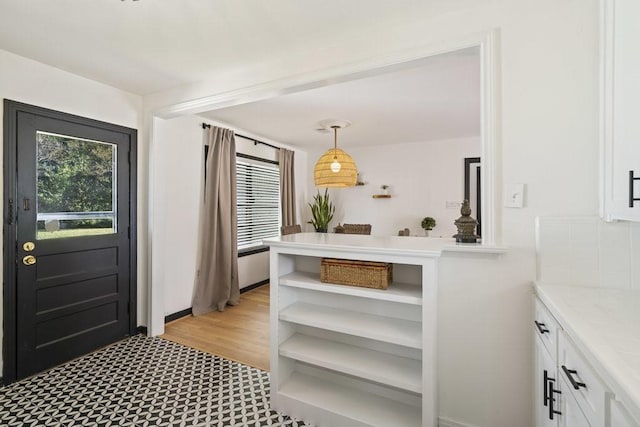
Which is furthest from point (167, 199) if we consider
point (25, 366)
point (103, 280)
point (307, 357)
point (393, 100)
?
point (393, 100)

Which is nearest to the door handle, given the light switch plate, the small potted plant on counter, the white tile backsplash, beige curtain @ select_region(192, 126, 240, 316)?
beige curtain @ select_region(192, 126, 240, 316)

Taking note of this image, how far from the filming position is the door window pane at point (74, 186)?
238 centimetres

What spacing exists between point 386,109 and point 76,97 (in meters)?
2.95

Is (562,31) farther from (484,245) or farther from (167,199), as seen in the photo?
(167,199)

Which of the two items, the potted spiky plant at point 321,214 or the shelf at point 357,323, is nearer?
the shelf at point 357,323

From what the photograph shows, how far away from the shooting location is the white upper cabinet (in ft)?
3.48

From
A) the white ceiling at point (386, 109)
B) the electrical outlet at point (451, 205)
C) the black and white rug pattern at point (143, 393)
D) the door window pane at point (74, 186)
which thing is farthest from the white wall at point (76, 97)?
the electrical outlet at point (451, 205)

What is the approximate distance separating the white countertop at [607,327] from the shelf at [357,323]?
66 centimetres

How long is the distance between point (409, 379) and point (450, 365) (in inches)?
10.0

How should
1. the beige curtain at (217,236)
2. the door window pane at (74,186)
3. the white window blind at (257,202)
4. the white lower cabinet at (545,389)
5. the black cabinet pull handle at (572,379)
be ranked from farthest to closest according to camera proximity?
the white window blind at (257,202)
the beige curtain at (217,236)
the door window pane at (74,186)
the white lower cabinet at (545,389)
the black cabinet pull handle at (572,379)

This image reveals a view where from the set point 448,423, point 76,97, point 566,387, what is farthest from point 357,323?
point 76,97

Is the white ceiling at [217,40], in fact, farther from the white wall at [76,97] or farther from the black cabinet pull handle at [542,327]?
the black cabinet pull handle at [542,327]

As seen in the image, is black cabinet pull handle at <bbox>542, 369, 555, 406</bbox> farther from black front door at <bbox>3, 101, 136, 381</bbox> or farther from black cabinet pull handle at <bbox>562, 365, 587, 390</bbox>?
black front door at <bbox>3, 101, 136, 381</bbox>

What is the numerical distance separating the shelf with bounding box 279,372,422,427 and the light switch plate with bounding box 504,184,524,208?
1267mm
